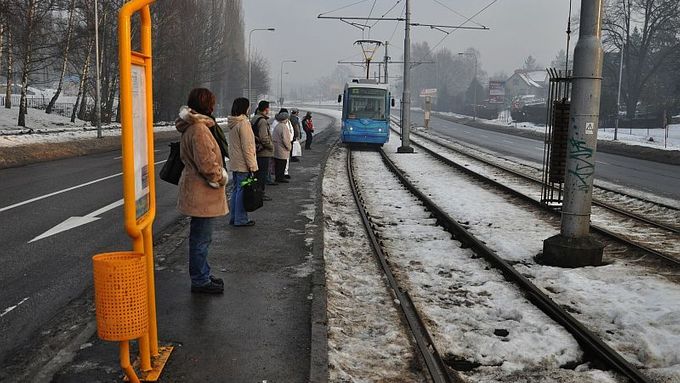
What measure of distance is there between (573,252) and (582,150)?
1.20m

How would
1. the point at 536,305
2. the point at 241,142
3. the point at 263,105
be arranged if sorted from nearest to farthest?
the point at 536,305 → the point at 241,142 → the point at 263,105

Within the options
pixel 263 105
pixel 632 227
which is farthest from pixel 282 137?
pixel 632 227

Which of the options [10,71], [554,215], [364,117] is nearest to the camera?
[554,215]

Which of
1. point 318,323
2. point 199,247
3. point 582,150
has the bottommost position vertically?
point 318,323

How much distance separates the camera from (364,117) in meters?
27.2

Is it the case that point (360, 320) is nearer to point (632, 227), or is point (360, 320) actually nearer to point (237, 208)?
point (237, 208)

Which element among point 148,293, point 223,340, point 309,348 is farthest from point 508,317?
point 148,293

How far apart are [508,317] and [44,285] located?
4.48m

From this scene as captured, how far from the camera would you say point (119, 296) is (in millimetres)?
3562

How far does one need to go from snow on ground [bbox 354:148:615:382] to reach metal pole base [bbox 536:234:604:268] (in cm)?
83

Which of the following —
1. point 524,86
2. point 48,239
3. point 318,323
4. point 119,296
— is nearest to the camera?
point 119,296

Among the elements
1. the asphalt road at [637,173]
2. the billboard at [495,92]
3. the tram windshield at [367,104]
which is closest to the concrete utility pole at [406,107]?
the tram windshield at [367,104]

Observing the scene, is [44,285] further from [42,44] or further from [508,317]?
[42,44]

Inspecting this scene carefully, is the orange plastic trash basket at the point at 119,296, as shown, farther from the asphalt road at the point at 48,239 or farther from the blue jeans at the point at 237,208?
the blue jeans at the point at 237,208
